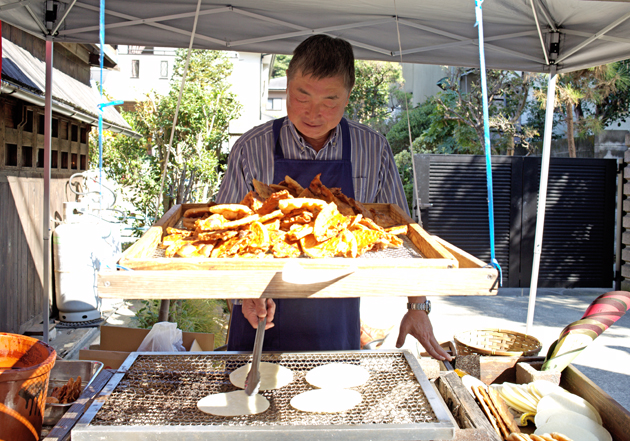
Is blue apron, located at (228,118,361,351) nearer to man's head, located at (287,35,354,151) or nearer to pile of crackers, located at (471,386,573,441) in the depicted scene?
man's head, located at (287,35,354,151)

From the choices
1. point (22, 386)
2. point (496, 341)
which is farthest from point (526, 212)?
point (22, 386)

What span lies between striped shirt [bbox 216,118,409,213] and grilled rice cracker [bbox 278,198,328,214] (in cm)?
84

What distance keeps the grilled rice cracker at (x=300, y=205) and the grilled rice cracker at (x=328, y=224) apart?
0.11 ft

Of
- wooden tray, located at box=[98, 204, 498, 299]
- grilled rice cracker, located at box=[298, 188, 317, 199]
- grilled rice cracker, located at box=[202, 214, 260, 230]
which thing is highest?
grilled rice cracker, located at box=[298, 188, 317, 199]

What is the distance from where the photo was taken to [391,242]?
1.60 metres

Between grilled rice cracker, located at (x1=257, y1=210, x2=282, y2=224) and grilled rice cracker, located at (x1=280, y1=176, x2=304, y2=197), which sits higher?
grilled rice cracker, located at (x1=280, y1=176, x2=304, y2=197)

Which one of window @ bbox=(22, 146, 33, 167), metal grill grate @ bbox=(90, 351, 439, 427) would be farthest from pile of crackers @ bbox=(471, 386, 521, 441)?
window @ bbox=(22, 146, 33, 167)

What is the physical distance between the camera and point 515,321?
6324mm

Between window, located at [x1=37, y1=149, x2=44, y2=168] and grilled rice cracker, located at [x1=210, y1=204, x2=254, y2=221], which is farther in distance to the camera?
window, located at [x1=37, y1=149, x2=44, y2=168]

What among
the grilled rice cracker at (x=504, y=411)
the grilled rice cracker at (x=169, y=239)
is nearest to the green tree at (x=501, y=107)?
the grilled rice cracker at (x=504, y=411)

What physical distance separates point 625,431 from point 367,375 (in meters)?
1.01

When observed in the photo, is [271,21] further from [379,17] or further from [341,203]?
[341,203]

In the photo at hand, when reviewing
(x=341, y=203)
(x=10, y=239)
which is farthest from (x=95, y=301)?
(x=341, y=203)

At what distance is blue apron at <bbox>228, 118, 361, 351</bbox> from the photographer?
89.4 inches
